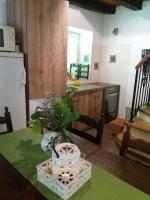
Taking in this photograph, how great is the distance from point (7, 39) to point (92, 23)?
7.50 ft

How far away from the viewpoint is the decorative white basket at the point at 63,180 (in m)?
0.84

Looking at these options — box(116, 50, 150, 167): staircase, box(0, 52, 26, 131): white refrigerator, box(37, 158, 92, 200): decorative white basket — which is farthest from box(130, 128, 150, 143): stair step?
box(37, 158, 92, 200): decorative white basket

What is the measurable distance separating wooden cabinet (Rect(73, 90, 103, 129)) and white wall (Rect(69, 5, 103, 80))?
81cm

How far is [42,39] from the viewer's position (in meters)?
2.45

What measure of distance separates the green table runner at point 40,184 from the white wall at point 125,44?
10.1 feet

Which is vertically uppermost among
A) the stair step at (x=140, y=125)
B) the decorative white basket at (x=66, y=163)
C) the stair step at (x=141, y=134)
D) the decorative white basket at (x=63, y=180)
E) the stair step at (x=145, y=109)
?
the decorative white basket at (x=66, y=163)

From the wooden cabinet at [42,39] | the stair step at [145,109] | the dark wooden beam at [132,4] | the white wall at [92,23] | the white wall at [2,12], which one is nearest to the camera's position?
the wooden cabinet at [42,39]

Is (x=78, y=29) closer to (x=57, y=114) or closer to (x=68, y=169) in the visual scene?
(x=57, y=114)

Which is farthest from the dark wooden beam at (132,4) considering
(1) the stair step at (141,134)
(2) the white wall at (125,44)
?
(1) the stair step at (141,134)

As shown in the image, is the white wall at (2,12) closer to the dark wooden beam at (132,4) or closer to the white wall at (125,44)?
the dark wooden beam at (132,4)

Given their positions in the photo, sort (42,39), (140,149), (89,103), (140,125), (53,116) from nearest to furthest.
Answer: (53,116) → (140,149) → (42,39) → (140,125) → (89,103)

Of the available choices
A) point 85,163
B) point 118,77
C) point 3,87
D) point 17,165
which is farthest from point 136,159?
point 118,77

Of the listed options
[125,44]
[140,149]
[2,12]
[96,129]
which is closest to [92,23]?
[125,44]

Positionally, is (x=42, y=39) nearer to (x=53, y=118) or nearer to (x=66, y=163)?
(x=53, y=118)
